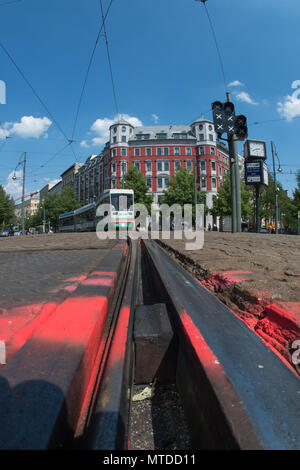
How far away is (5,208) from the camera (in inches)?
1738

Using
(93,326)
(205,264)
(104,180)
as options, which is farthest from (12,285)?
(104,180)

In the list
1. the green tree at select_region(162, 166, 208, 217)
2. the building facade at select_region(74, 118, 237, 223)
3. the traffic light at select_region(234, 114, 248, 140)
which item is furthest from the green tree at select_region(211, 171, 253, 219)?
the traffic light at select_region(234, 114, 248, 140)

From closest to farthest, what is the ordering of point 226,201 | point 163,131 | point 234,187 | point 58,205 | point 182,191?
point 234,187, point 182,191, point 226,201, point 163,131, point 58,205

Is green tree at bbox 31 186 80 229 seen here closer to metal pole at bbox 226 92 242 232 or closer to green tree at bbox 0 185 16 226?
green tree at bbox 0 185 16 226

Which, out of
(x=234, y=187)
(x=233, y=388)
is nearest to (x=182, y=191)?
(x=234, y=187)

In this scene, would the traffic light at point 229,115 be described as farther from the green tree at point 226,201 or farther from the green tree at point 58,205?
the green tree at point 58,205

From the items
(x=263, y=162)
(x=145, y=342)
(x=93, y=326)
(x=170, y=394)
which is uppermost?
(x=263, y=162)

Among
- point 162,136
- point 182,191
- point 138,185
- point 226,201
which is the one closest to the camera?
point 182,191

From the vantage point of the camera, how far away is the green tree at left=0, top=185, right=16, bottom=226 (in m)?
43.9

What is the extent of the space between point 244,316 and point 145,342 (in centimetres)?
62

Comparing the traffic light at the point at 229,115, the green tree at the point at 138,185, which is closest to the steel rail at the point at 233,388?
the traffic light at the point at 229,115

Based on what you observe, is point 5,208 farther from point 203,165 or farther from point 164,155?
point 203,165

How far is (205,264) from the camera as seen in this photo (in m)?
3.22
